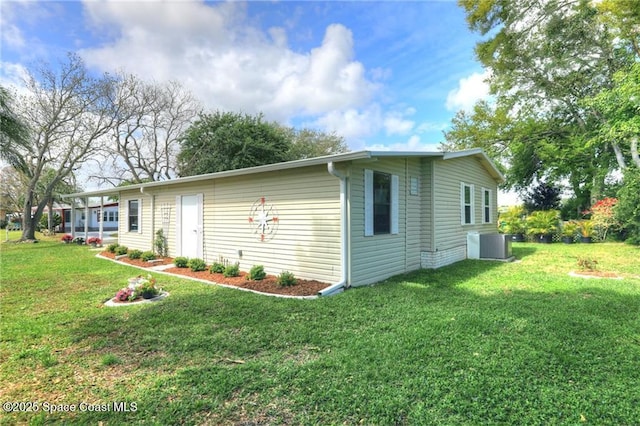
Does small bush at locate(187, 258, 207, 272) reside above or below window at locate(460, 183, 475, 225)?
below

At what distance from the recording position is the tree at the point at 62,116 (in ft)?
53.7

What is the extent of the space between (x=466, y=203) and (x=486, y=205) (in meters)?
2.26

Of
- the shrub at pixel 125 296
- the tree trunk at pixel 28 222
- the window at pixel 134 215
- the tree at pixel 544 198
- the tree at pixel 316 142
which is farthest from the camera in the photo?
the tree at pixel 316 142

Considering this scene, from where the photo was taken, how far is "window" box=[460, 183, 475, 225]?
9.70m

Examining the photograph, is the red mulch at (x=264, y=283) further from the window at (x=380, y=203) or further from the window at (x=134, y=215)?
the window at (x=134, y=215)

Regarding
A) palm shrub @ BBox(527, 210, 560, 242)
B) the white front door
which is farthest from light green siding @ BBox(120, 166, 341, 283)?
palm shrub @ BBox(527, 210, 560, 242)

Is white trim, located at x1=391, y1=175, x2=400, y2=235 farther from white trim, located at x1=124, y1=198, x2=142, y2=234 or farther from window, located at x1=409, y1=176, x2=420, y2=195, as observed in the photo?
white trim, located at x1=124, y1=198, x2=142, y2=234

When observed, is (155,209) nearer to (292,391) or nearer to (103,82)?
(292,391)

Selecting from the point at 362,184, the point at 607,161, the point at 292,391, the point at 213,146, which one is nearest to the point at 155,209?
the point at 362,184

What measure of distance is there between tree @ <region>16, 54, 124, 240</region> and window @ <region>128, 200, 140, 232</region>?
7.55m

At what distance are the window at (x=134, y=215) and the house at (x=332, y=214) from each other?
1238 mm

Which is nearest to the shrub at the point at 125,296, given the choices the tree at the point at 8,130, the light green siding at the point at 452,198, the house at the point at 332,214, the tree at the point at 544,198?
the house at the point at 332,214

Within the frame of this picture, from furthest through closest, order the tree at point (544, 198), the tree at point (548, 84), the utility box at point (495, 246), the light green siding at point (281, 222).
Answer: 1. the tree at point (544, 198)
2. the tree at point (548, 84)
3. the utility box at point (495, 246)
4. the light green siding at point (281, 222)

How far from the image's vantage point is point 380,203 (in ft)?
21.9
